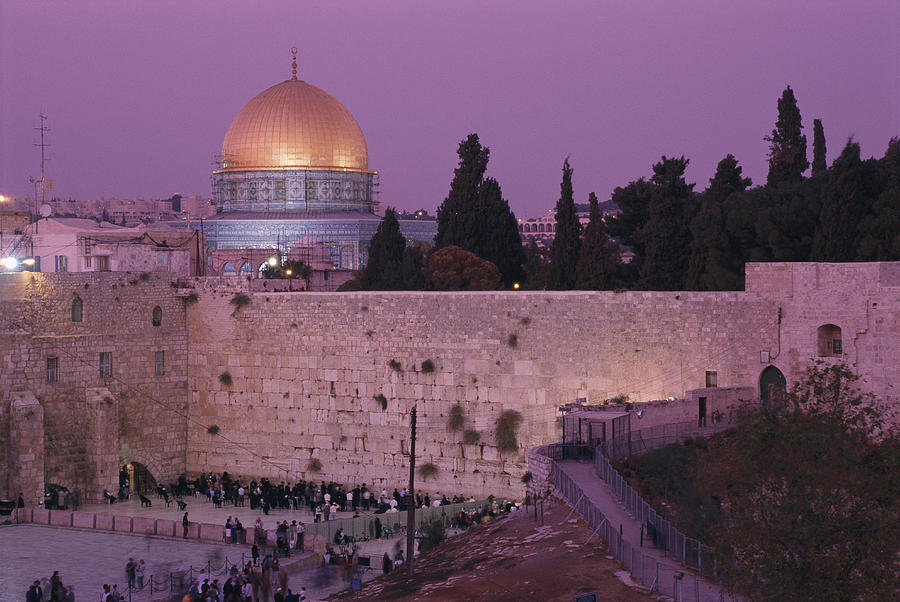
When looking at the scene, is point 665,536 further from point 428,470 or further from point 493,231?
point 493,231

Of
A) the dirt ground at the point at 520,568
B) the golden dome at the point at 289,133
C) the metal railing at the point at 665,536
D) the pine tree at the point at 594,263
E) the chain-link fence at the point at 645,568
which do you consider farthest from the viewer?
the golden dome at the point at 289,133

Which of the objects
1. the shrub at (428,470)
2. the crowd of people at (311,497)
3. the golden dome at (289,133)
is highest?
the golden dome at (289,133)

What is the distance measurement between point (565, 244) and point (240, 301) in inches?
315

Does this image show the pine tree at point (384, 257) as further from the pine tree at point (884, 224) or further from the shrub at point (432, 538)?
the shrub at point (432, 538)

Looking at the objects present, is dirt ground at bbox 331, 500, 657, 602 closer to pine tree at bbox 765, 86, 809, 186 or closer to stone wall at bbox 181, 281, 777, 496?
stone wall at bbox 181, 281, 777, 496

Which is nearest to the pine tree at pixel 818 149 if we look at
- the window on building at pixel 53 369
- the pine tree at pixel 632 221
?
the pine tree at pixel 632 221

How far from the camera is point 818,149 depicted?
3272cm

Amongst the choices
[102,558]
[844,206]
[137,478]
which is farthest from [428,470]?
[844,206]

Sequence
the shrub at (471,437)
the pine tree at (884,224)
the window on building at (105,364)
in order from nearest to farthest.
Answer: the pine tree at (884,224) → the shrub at (471,437) → the window on building at (105,364)

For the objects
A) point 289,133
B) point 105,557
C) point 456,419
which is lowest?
point 105,557

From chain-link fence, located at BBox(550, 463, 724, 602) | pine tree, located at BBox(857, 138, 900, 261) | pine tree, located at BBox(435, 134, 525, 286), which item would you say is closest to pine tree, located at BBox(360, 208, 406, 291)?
pine tree, located at BBox(435, 134, 525, 286)

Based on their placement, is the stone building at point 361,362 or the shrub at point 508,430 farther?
the shrub at point 508,430

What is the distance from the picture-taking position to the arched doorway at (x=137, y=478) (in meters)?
28.7

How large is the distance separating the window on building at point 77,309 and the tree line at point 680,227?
32.6 ft
